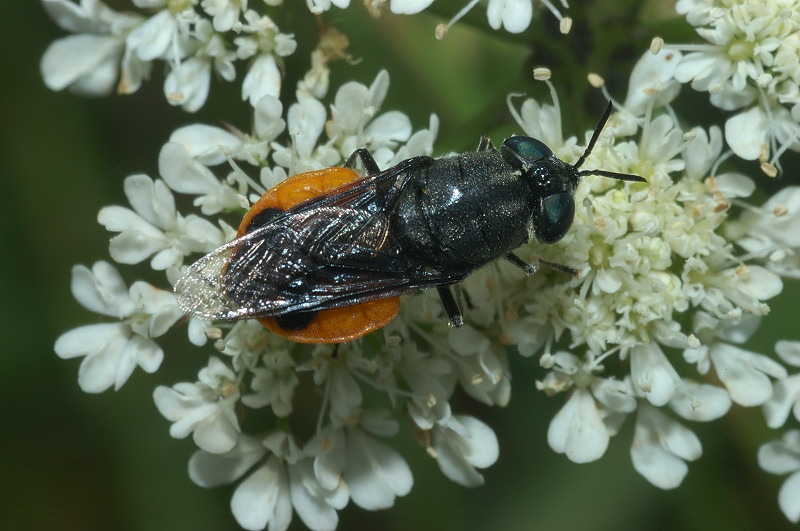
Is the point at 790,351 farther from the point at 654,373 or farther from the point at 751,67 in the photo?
the point at 751,67

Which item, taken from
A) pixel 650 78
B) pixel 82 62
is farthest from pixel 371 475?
pixel 82 62

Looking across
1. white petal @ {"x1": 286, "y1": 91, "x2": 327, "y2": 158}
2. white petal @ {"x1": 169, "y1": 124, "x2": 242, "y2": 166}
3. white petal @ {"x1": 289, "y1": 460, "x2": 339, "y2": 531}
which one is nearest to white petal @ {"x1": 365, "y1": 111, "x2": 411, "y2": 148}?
white petal @ {"x1": 286, "y1": 91, "x2": 327, "y2": 158}

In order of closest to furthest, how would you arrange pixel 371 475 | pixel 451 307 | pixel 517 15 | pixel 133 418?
pixel 451 307, pixel 517 15, pixel 371 475, pixel 133 418

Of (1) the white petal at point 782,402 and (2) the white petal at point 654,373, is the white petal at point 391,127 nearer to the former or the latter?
(2) the white petal at point 654,373

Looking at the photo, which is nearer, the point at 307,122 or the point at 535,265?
the point at 535,265

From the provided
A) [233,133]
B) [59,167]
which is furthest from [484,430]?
[59,167]
